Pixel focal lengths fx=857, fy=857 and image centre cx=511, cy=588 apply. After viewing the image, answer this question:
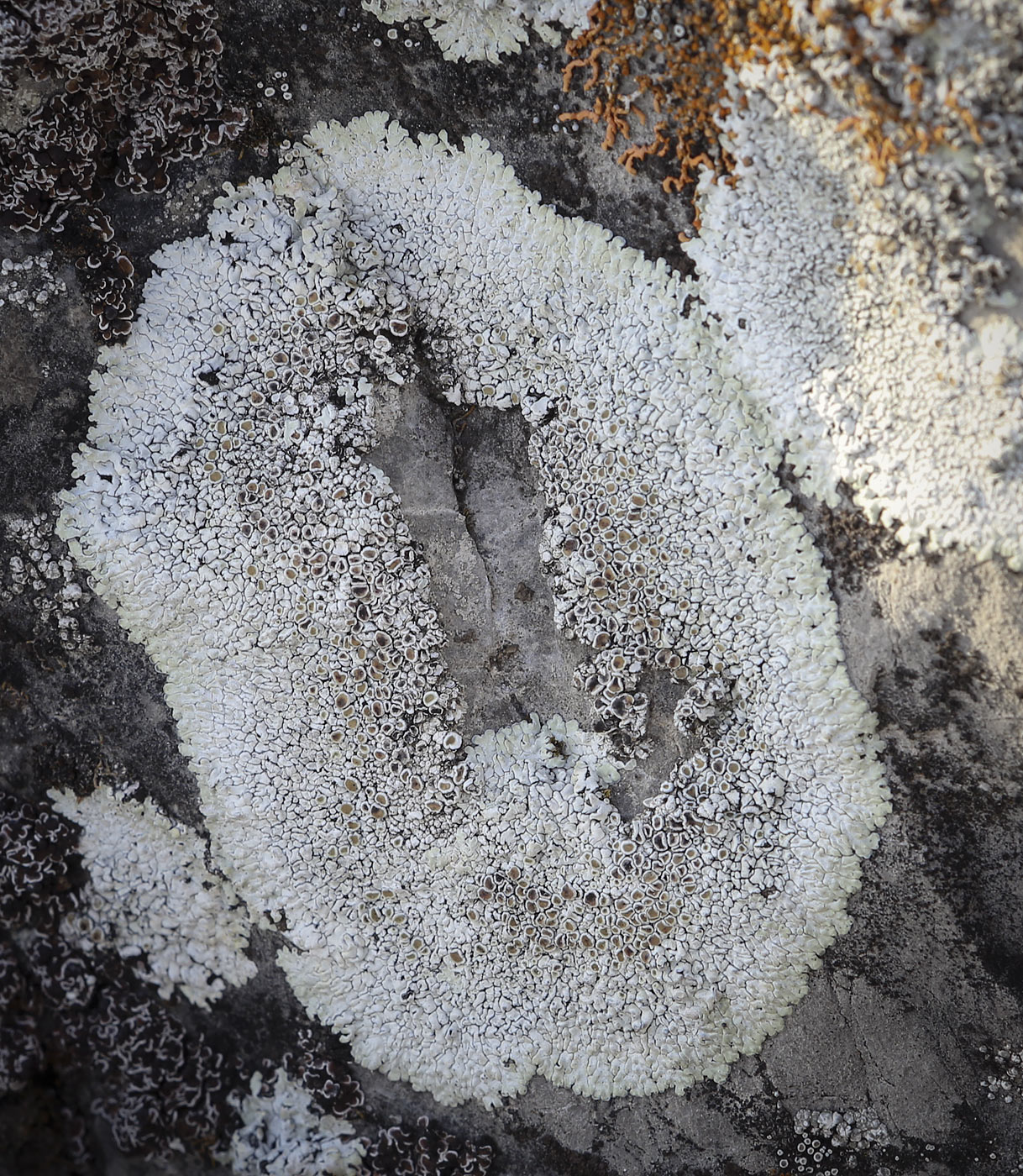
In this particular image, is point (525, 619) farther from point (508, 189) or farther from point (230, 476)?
point (508, 189)

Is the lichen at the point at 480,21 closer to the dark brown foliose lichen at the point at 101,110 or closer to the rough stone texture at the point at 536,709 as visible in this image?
Answer: the rough stone texture at the point at 536,709

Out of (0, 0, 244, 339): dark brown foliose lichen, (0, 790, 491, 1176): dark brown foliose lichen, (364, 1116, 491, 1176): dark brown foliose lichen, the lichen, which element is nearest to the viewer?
(0, 0, 244, 339): dark brown foliose lichen

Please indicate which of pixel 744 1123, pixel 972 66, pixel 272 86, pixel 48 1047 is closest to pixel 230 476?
pixel 272 86

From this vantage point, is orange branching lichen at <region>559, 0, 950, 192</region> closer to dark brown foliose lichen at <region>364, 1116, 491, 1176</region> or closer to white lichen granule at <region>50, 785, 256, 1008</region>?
white lichen granule at <region>50, 785, 256, 1008</region>

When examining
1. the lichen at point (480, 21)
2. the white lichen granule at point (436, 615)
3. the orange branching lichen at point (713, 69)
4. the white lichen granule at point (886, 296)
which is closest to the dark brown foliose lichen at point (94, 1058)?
the white lichen granule at point (436, 615)

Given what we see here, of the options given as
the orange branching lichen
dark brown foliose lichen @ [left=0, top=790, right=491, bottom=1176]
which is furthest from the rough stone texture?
the orange branching lichen

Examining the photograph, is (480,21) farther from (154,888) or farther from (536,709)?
(154,888)
